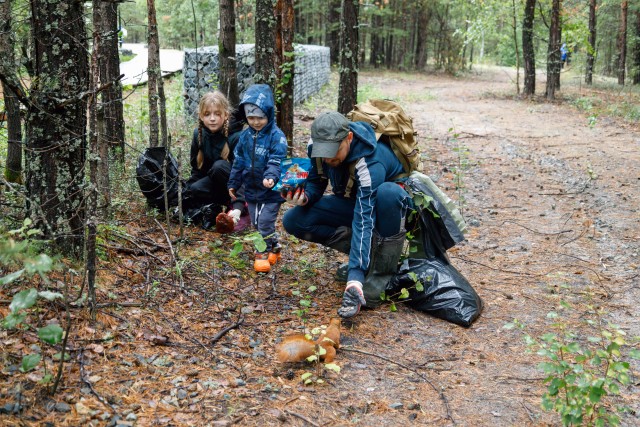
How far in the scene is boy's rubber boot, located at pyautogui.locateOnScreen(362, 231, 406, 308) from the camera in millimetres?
4504

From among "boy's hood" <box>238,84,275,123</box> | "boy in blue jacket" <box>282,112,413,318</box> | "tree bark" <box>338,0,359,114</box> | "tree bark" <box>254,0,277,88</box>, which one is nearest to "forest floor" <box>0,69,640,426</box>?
"boy in blue jacket" <box>282,112,413,318</box>

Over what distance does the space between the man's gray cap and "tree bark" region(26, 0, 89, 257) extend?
1.62 metres

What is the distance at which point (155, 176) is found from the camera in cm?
587

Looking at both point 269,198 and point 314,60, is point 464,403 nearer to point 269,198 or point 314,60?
point 269,198

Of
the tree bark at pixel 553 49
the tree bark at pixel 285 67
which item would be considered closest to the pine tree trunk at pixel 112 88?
the tree bark at pixel 285 67

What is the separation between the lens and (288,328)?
4219mm

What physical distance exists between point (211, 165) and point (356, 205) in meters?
2.37

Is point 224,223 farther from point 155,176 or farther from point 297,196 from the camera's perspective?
point 297,196

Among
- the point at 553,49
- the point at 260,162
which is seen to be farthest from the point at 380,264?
the point at 553,49

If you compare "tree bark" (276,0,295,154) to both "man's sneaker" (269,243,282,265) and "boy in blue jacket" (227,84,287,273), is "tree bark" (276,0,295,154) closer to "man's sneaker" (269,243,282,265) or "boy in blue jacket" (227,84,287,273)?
"boy in blue jacket" (227,84,287,273)

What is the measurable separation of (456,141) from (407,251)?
809 centimetres

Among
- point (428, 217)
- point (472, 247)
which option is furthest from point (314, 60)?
point (428, 217)

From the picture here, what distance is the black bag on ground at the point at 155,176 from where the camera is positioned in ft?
19.1

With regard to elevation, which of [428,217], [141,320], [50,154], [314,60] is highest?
[314,60]
